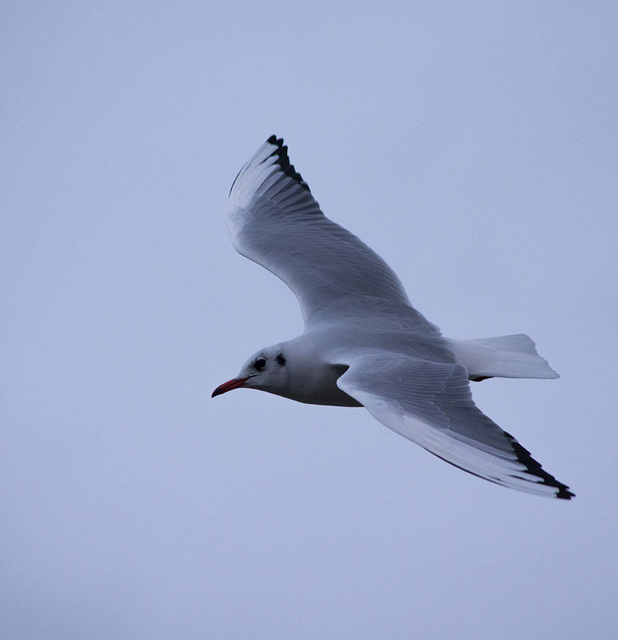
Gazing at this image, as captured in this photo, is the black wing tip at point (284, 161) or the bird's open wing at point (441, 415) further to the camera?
the black wing tip at point (284, 161)

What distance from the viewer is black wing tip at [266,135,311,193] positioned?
8.03 meters

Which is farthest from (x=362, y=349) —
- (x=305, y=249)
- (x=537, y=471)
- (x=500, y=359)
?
(x=537, y=471)

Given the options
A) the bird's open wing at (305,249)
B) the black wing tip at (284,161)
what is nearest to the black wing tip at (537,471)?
the bird's open wing at (305,249)

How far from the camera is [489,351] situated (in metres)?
6.46

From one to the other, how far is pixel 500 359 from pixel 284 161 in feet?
8.73

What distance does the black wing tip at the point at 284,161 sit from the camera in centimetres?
803

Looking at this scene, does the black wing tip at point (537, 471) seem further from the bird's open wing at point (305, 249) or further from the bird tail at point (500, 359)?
the bird's open wing at point (305, 249)

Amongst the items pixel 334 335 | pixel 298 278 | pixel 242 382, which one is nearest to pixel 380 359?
pixel 334 335

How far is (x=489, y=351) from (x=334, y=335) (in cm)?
99

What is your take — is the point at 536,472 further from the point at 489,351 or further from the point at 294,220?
the point at 294,220

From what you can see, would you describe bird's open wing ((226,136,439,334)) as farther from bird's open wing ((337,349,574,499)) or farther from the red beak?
bird's open wing ((337,349,574,499))

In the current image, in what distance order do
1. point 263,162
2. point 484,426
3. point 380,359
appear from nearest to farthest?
point 484,426 < point 380,359 < point 263,162

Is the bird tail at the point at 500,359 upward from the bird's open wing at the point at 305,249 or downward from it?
downward

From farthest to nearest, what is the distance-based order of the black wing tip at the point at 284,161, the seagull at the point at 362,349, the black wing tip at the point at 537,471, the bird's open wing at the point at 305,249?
the black wing tip at the point at 284,161, the bird's open wing at the point at 305,249, the seagull at the point at 362,349, the black wing tip at the point at 537,471
